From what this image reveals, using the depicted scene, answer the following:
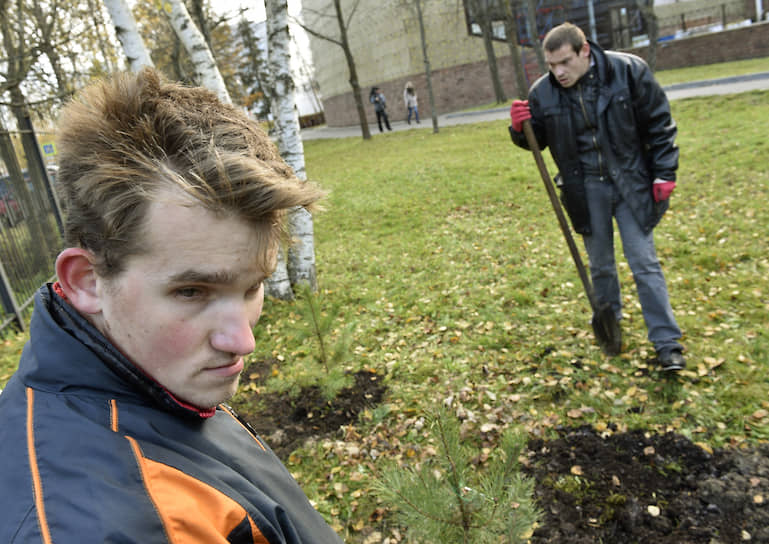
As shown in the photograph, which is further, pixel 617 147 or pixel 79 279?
pixel 617 147

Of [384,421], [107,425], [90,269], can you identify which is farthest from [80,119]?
[384,421]

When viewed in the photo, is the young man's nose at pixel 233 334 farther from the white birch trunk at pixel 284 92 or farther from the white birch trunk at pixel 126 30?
the white birch trunk at pixel 126 30

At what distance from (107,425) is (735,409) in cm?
374

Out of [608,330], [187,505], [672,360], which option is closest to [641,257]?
[608,330]

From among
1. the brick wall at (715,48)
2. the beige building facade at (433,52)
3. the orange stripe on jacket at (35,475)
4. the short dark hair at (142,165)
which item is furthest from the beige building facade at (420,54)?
the orange stripe on jacket at (35,475)

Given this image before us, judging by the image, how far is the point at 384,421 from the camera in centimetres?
381

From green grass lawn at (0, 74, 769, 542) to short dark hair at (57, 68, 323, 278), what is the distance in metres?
0.97

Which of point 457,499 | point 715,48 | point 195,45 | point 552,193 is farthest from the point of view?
point 715,48

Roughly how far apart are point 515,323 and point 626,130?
1995 millimetres

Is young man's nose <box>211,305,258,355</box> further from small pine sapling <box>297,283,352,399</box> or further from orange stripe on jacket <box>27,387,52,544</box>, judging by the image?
small pine sapling <box>297,283,352,399</box>

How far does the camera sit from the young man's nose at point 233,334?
1.01 metres

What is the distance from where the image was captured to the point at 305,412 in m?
3.98

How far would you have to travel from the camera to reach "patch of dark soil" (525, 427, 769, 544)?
2.55 meters

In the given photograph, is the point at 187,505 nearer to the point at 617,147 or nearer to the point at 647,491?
the point at 647,491
